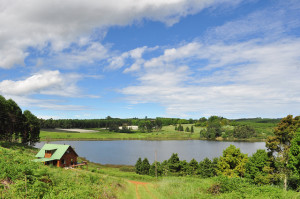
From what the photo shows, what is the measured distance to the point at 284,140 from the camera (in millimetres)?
29641

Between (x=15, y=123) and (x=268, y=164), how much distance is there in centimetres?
7520

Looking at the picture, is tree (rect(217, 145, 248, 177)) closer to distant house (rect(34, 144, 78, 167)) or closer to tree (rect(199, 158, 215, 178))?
tree (rect(199, 158, 215, 178))

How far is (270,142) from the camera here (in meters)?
30.2

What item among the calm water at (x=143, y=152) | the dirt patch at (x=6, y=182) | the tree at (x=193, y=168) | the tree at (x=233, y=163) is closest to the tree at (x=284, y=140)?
the tree at (x=233, y=163)

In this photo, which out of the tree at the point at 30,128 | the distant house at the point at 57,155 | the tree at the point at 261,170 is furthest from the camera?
the tree at the point at 30,128

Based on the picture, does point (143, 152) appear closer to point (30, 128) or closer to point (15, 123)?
point (30, 128)

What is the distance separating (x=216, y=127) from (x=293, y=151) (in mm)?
145606

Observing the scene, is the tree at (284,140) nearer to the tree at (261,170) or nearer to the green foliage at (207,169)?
the tree at (261,170)

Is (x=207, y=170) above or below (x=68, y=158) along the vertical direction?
below

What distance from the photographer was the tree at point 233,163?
126 ft

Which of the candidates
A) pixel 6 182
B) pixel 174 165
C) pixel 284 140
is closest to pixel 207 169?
pixel 174 165

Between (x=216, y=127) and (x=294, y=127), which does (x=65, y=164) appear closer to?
(x=294, y=127)

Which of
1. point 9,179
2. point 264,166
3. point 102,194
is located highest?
point 9,179

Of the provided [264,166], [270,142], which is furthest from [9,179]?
[264,166]
